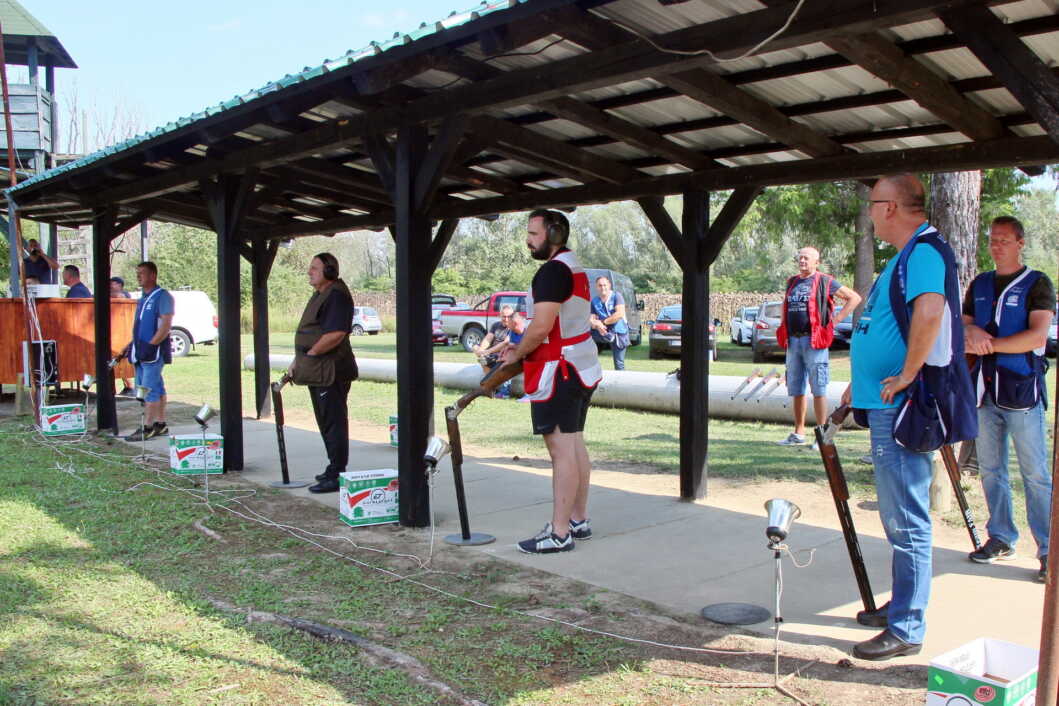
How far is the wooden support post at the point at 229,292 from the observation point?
26.2ft

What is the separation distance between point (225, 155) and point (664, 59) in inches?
198

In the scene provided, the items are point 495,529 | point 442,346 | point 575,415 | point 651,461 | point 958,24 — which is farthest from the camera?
point 442,346

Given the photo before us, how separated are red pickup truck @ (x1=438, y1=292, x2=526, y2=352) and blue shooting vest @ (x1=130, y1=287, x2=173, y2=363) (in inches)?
581

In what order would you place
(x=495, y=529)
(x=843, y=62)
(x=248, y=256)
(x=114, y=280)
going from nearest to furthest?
(x=843, y=62) → (x=495, y=529) → (x=248, y=256) → (x=114, y=280)

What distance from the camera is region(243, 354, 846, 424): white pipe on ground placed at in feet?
36.1

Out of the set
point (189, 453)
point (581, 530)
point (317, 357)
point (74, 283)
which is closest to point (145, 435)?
point (189, 453)

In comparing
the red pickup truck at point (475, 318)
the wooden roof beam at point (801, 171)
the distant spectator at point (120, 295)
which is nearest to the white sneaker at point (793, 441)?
the wooden roof beam at point (801, 171)

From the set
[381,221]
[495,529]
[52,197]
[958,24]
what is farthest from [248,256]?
[958,24]

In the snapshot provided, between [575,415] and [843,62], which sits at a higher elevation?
[843,62]

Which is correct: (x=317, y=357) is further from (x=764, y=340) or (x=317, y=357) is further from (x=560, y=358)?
(x=764, y=340)

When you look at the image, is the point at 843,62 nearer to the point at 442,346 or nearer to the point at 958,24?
the point at 958,24

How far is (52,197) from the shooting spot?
426 inches

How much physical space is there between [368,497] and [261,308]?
6330 millimetres

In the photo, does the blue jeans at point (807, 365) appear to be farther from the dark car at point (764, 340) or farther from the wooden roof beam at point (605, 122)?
the dark car at point (764, 340)
